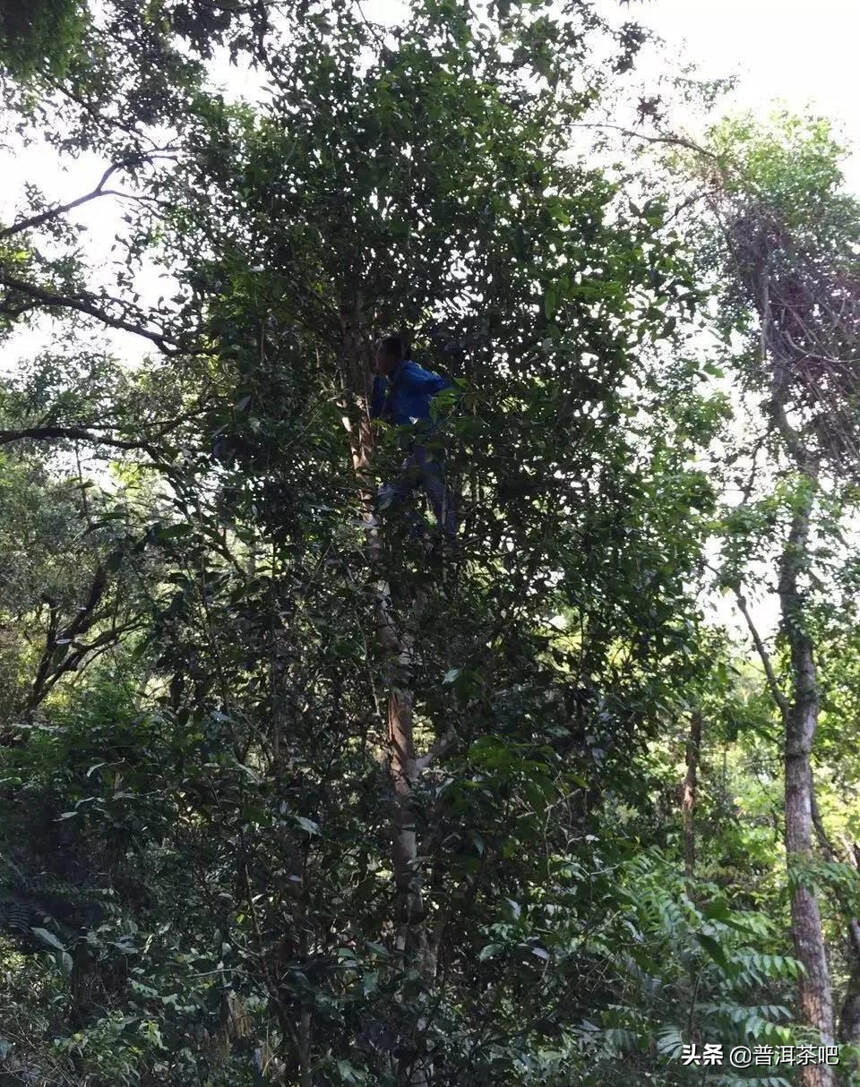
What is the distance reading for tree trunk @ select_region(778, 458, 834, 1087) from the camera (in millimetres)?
6410

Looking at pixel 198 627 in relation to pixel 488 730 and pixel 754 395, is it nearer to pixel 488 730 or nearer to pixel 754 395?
pixel 488 730

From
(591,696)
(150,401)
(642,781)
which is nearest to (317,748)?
(591,696)

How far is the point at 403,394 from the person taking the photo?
3.24 metres

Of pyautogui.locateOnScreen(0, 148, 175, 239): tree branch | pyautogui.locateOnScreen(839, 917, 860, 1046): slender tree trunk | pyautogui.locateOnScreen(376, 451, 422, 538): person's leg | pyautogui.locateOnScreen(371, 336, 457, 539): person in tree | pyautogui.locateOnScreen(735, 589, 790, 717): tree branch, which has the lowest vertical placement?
pyautogui.locateOnScreen(839, 917, 860, 1046): slender tree trunk

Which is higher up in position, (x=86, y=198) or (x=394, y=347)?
(x=86, y=198)

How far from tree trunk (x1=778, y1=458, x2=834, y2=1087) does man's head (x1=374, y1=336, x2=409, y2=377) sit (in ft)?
15.0

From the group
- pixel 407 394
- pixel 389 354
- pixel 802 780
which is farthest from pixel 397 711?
pixel 802 780

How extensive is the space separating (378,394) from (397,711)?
3.78ft

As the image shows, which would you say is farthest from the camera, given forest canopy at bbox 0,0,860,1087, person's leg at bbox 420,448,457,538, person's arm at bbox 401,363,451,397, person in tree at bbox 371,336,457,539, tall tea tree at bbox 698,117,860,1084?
tall tea tree at bbox 698,117,860,1084

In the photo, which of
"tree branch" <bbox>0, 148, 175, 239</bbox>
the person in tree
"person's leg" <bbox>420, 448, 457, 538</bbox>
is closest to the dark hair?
the person in tree

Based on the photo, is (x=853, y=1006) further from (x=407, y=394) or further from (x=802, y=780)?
(x=407, y=394)

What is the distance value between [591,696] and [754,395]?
22.0ft

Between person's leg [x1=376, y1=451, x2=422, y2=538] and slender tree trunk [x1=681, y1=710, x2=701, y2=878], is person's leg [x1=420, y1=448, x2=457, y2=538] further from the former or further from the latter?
slender tree trunk [x1=681, y1=710, x2=701, y2=878]

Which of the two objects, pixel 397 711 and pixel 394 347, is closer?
pixel 397 711
